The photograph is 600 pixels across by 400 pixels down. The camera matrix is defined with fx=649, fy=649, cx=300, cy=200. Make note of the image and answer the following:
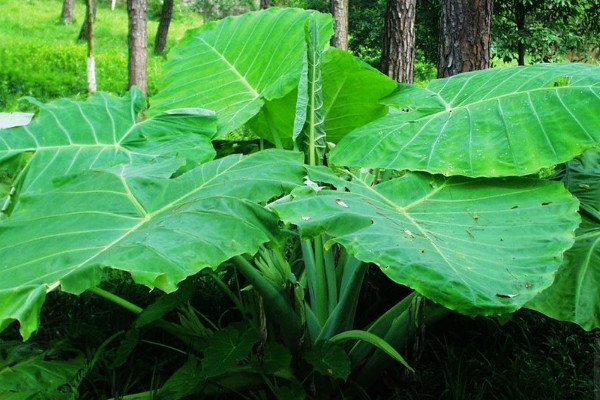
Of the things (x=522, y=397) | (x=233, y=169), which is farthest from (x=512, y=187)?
(x=233, y=169)

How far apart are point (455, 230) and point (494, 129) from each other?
446 mm

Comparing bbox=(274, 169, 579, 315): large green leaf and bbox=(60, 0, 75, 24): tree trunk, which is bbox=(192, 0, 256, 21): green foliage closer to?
bbox=(60, 0, 75, 24): tree trunk

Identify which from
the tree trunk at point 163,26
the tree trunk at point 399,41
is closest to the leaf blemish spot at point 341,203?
the tree trunk at point 399,41

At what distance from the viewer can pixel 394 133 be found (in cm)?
190

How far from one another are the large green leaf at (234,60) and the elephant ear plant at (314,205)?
11 millimetres

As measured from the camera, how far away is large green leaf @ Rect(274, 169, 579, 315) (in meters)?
1.20

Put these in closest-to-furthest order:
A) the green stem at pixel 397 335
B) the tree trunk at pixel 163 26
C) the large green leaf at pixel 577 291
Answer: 1. the large green leaf at pixel 577 291
2. the green stem at pixel 397 335
3. the tree trunk at pixel 163 26

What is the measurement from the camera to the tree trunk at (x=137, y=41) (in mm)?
7461

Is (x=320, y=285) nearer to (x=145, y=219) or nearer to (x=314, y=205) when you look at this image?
(x=314, y=205)

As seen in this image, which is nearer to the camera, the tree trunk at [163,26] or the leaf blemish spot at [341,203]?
the leaf blemish spot at [341,203]

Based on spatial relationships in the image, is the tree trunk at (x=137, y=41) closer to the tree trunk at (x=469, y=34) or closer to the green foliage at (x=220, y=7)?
the tree trunk at (x=469, y=34)

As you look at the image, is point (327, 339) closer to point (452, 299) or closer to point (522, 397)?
point (522, 397)

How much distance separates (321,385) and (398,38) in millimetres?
4978

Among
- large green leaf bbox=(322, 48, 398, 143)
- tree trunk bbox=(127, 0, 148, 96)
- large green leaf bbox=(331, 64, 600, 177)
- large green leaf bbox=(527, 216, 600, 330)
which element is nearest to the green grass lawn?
tree trunk bbox=(127, 0, 148, 96)
